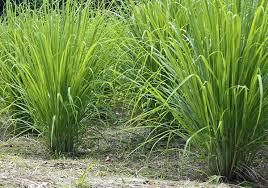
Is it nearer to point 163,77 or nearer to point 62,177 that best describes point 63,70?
point 163,77

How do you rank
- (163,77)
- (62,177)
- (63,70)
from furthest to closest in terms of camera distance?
(163,77) < (63,70) < (62,177)

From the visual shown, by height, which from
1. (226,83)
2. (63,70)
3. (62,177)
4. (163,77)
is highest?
(226,83)

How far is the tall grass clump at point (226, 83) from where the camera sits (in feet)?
8.78

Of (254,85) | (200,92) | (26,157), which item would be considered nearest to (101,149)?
(26,157)

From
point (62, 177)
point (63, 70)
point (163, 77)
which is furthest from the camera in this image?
point (163, 77)

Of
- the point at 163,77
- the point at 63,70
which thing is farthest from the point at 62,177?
the point at 163,77

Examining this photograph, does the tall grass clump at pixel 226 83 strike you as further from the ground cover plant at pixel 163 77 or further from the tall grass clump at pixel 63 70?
the tall grass clump at pixel 63 70

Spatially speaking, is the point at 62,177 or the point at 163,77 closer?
the point at 62,177

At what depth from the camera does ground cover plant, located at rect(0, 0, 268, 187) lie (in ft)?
8.89

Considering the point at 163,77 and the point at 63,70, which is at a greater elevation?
the point at 63,70

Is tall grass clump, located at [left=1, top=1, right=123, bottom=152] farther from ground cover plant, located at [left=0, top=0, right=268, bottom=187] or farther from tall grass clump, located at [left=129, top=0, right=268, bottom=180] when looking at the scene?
tall grass clump, located at [left=129, top=0, right=268, bottom=180]

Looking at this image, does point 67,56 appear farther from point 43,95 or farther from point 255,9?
point 255,9

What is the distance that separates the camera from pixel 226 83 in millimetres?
2686

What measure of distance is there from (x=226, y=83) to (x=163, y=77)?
937 millimetres
